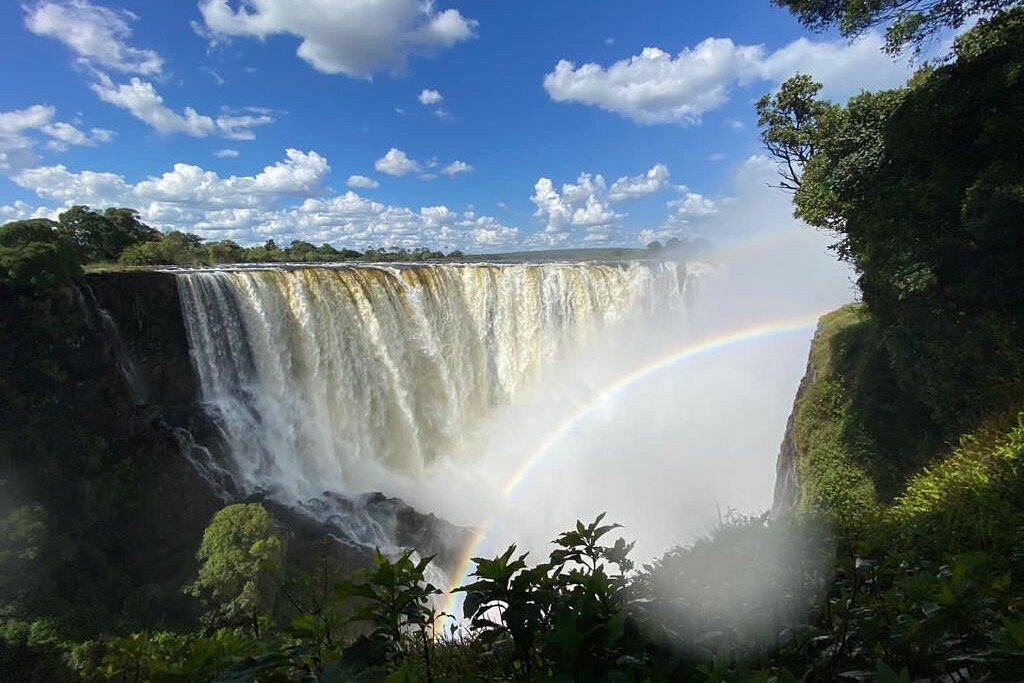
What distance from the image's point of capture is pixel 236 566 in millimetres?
12359

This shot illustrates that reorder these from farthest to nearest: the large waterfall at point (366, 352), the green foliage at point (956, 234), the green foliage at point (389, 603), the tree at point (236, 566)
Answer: the large waterfall at point (366, 352) → the tree at point (236, 566) → the green foliage at point (956, 234) → the green foliage at point (389, 603)

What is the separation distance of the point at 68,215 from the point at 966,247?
38922 millimetres

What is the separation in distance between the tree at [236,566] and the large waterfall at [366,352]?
4.21 meters

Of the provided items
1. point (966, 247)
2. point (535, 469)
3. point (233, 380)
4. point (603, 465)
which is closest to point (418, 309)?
point (233, 380)

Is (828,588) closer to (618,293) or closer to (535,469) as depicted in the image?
(535,469)

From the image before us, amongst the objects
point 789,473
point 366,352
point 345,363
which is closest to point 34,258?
point 345,363

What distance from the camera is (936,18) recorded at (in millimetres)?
8508

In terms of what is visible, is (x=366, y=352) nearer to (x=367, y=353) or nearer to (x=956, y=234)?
(x=367, y=353)

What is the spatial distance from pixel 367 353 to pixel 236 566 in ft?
29.6

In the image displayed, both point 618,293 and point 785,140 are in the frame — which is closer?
point 785,140

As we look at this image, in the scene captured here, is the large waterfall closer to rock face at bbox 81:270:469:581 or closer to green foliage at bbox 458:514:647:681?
rock face at bbox 81:270:469:581

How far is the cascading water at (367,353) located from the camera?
1741 centimetres

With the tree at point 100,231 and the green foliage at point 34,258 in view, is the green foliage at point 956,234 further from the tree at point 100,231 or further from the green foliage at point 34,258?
the tree at point 100,231

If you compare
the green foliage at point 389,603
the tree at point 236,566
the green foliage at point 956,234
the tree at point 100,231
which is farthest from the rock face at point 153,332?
the green foliage at point 956,234
